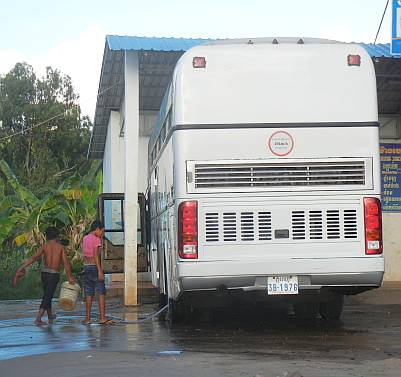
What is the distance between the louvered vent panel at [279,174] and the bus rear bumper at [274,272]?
964mm

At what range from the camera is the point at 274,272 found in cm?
1062

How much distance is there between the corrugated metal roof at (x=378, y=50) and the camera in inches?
650

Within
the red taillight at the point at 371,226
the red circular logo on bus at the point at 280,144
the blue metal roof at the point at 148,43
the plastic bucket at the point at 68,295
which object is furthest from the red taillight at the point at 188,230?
the blue metal roof at the point at 148,43

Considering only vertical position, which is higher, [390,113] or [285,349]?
[390,113]

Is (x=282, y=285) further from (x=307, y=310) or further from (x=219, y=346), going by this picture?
(x=307, y=310)

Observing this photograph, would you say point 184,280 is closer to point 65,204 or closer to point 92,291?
point 92,291

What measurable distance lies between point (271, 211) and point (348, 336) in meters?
1.86

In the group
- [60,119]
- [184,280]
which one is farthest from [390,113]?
[60,119]

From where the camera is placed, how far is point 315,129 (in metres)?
10.8

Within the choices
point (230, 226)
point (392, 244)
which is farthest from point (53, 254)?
point (392, 244)

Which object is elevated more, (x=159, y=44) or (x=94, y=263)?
(x=159, y=44)

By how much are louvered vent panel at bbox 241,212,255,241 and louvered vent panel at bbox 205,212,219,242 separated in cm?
32

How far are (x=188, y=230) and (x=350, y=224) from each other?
2.02 meters

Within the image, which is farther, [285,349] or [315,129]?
[315,129]
